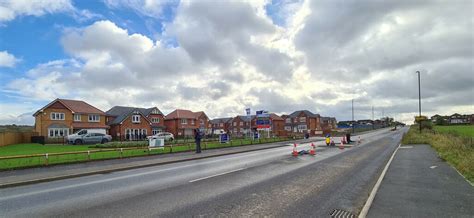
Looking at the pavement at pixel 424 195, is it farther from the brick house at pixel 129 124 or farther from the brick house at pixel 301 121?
the brick house at pixel 301 121

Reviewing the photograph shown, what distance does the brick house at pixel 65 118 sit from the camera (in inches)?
1710

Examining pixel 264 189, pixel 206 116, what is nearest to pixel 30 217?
pixel 264 189

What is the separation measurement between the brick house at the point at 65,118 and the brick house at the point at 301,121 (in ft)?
210

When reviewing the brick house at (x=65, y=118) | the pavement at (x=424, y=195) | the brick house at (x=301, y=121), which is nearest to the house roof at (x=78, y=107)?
the brick house at (x=65, y=118)

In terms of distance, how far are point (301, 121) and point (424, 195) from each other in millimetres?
94047

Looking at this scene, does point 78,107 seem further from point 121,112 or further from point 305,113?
point 305,113

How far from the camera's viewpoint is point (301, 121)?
99.9m

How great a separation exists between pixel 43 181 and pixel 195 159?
28.1 ft

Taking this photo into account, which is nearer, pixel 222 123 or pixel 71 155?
pixel 71 155

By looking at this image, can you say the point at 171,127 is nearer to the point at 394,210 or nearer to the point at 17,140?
the point at 17,140

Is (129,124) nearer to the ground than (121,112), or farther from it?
nearer to the ground

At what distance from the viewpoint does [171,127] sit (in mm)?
66250

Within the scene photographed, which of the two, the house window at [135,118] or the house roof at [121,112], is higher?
the house roof at [121,112]

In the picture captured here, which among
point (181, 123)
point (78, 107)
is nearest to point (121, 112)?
point (78, 107)
